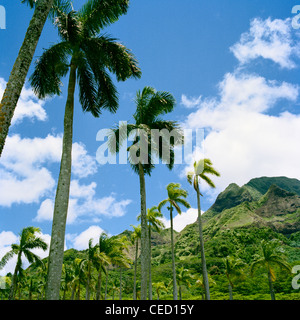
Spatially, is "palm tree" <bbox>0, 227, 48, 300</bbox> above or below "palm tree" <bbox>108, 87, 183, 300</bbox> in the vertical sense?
below

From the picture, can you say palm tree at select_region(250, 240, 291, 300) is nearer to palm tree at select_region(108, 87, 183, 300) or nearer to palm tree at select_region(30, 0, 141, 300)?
palm tree at select_region(108, 87, 183, 300)

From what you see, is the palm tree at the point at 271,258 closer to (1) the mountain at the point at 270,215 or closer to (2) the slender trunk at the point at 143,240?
(2) the slender trunk at the point at 143,240

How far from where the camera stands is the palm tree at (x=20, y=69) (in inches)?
225

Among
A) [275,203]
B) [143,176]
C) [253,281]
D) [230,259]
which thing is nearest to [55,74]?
[143,176]

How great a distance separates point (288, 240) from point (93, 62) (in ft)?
430

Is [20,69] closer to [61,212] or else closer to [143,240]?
[61,212]

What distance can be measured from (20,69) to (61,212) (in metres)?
4.06

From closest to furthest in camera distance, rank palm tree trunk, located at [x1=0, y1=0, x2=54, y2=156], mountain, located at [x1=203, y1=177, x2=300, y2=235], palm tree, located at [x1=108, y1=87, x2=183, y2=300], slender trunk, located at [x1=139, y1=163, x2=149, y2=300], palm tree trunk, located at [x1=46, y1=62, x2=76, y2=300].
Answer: palm tree trunk, located at [x1=0, y1=0, x2=54, y2=156]
palm tree trunk, located at [x1=46, y1=62, x2=76, y2=300]
slender trunk, located at [x1=139, y1=163, x2=149, y2=300]
palm tree, located at [x1=108, y1=87, x2=183, y2=300]
mountain, located at [x1=203, y1=177, x2=300, y2=235]

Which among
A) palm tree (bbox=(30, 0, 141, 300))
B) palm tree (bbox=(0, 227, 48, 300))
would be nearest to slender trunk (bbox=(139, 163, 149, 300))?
palm tree (bbox=(30, 0, 141, 300))

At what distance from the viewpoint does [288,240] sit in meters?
119

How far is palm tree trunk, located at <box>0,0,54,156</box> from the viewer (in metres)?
5.73

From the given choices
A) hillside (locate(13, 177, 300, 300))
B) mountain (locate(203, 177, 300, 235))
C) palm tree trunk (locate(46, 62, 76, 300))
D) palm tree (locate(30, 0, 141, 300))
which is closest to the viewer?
palm tree trunk (locate(46, 62, 76, 300))

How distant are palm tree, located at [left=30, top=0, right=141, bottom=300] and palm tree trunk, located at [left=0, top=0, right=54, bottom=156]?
2.96 meters
